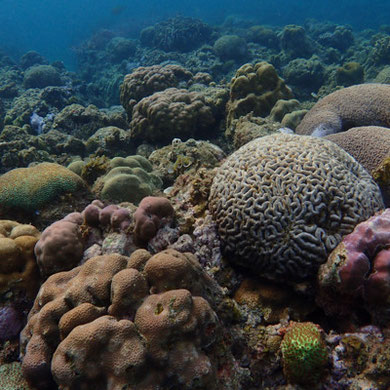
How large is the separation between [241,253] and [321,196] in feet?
3.54

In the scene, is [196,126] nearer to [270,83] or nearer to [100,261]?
[270,83]

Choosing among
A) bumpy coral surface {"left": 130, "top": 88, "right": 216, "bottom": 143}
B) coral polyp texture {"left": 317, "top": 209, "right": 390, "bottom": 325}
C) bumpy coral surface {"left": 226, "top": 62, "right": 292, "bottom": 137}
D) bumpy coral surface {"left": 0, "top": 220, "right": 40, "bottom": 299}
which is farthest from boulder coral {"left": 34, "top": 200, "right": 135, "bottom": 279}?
bumpy coral surface {"left": 226, "top": 62, "right": 292, "bottom": 137}

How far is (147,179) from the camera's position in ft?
18.2

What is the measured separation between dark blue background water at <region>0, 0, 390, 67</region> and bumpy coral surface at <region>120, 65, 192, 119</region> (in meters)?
33.4

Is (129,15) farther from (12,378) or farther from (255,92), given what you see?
(12,378)

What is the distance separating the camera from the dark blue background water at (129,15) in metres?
43.4

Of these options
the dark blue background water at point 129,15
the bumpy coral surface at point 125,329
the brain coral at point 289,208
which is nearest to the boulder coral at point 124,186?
the brain coral at point 289,208

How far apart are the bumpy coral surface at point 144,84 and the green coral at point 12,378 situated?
8642 mm

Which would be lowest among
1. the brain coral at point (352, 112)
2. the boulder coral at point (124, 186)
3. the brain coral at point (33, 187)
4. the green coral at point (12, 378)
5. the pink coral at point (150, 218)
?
the green coral at point (12, 378)

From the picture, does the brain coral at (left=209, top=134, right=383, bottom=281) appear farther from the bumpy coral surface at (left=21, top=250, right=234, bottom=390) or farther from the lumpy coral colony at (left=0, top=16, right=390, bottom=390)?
the bumpy coral surface at (left=21, top=250, right=234, bottom=390)

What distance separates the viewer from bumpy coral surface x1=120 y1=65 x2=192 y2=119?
10219mm

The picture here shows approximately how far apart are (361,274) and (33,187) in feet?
14.3

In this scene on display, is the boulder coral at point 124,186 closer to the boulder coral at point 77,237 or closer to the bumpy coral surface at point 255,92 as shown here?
the boulder coral at point 77,237

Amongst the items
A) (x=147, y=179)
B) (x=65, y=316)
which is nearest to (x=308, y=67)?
(x=147, y=179)
